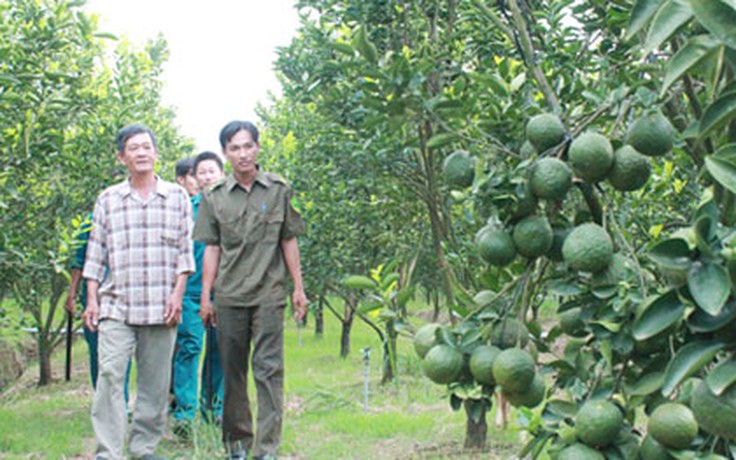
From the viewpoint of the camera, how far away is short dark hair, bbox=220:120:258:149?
491cm

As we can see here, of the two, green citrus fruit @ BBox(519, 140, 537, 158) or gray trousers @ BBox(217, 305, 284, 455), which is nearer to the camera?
green citrus fruit @ BBox(519, 140, 537, 158)

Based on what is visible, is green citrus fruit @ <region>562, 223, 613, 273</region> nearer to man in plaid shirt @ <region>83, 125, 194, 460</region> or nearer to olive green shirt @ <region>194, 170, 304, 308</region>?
olive green shirt @ <region>194, 170, 304, 308</region>

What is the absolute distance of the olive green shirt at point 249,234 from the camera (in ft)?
15.9

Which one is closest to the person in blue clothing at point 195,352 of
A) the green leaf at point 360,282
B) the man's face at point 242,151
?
the man's face at point 242,151

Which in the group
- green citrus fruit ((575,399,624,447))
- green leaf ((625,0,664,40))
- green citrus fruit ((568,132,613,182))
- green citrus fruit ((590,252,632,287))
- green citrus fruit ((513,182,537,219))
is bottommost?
green citrus fruit ((575,399,624,447))

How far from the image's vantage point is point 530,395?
2.00 metres

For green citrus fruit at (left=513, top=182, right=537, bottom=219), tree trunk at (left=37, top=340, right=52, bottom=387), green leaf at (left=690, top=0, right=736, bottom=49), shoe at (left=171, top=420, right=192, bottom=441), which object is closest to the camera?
green leaf at (left=690, top=0, right=736, bottom=49)

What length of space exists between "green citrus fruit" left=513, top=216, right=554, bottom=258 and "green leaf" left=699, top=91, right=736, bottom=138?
25.2 inches

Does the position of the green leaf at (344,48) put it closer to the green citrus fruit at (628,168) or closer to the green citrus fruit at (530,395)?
the green citrus fruit at (628,168)

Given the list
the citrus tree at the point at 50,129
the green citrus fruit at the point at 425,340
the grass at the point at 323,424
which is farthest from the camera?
the grass at the point at 323,424

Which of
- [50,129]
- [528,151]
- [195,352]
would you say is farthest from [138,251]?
[528,151]

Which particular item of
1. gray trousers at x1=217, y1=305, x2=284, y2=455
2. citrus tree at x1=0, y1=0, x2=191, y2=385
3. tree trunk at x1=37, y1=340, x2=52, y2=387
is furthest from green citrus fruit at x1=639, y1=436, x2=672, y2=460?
tree trunk at x1=37, y1=340, x2=52, y2=387

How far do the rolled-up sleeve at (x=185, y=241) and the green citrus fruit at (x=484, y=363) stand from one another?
3.33 m

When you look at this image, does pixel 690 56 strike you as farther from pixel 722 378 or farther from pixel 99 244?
pixel 99 244
